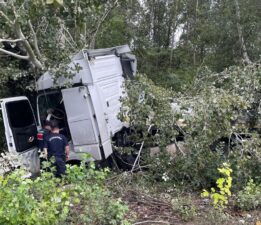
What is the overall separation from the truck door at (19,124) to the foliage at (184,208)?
4030 mm

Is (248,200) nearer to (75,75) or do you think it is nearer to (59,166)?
(59,166)

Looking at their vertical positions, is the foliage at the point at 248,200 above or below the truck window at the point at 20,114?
below

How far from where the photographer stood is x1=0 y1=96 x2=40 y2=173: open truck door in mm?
8727

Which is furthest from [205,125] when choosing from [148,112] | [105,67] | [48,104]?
[48,104]

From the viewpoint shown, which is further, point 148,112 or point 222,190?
point 148,112

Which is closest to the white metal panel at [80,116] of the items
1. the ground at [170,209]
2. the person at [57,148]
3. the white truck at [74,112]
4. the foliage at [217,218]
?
the white truck at [74,112]

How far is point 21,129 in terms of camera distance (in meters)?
9.03

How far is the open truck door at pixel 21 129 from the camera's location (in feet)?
28.6

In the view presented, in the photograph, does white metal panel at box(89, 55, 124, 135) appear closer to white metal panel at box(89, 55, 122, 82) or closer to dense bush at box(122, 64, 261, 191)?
white metal panel at box(89, 55, 122, 82)

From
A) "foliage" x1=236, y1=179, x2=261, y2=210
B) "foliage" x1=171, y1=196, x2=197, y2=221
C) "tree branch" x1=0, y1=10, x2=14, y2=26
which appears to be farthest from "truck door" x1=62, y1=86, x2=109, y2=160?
"foliage" x1=236, y1=179, x2=261, y2=210

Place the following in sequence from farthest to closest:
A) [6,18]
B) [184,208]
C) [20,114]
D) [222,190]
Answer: [20,114] < [6,18] < [184,208] < [222,190]

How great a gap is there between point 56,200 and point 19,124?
5007 millimetres

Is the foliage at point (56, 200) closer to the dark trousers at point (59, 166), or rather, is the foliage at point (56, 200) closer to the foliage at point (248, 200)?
the foliage at point (248, 200)

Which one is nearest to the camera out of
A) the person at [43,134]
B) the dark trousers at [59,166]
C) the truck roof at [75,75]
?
the dark trousers at [59,166]
